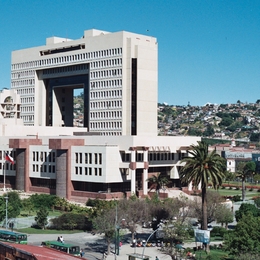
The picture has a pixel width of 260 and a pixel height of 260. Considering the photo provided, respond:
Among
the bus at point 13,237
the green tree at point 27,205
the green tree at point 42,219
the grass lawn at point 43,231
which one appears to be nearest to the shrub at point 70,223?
the grass lawn at point 43,231

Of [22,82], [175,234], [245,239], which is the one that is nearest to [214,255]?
[245,239]

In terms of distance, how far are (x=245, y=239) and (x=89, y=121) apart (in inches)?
3709

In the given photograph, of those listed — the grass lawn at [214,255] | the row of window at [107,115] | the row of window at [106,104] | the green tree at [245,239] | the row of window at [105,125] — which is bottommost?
the grass lawn at [214,255]

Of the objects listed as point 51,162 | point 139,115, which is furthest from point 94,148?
point 139,115

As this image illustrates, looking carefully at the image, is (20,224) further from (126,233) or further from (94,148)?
(94,148)

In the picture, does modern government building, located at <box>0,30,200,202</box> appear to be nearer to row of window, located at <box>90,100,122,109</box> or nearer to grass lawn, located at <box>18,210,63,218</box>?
row of window, located at <box>90,100,122,109</box>

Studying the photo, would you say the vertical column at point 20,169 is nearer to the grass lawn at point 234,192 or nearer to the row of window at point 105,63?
the row of window at point 105,63

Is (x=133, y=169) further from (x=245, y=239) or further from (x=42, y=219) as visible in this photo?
(x=245, y=239)

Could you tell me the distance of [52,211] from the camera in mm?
96938

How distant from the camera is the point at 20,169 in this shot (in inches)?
4852

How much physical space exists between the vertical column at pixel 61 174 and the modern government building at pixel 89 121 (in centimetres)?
20

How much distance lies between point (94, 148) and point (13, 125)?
1561 inches

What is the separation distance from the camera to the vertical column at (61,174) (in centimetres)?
11100

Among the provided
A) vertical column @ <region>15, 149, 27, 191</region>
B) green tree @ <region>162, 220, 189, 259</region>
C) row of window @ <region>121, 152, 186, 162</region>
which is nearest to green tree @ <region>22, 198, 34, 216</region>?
row of window @ <region>121, 152, 186, 162</region>
